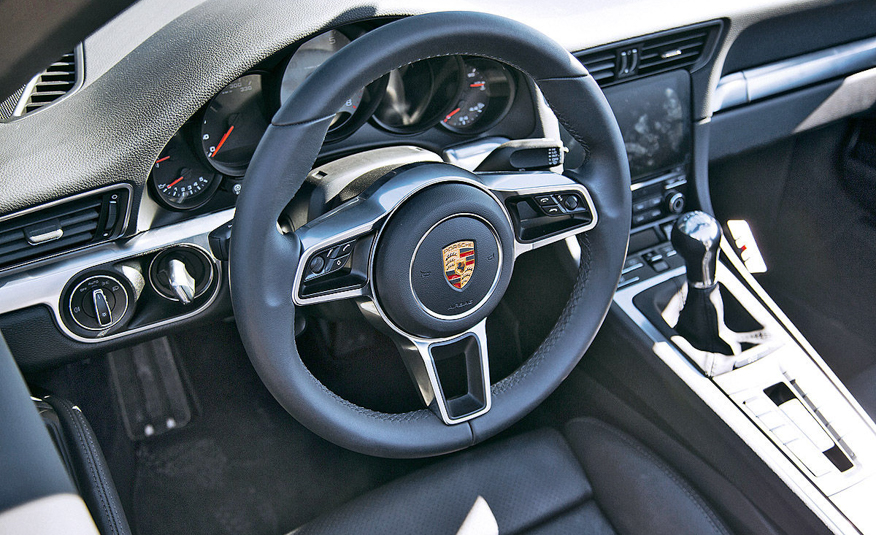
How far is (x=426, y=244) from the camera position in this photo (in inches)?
39.9

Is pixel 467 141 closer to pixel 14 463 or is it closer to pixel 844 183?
pixel 14 463

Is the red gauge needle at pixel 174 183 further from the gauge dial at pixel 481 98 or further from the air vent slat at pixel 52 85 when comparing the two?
the gauge dial at pixel 481 98

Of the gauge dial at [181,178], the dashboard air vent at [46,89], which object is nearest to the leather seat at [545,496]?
the gauge dial at [181,178]

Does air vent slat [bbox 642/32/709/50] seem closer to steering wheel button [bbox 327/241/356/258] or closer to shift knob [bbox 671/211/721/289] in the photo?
shift knob [bbox 671/211/721/289]

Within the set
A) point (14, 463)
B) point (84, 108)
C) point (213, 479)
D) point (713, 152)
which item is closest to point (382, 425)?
point (14, 463)

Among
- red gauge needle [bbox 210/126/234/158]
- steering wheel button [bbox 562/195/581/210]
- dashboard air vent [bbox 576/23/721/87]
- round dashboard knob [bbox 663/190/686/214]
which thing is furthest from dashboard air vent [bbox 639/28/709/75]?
red gauge needle [bbox 210/126/234/158]

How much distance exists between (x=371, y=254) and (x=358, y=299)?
0.11 metres

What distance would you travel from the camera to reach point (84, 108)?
111 cm

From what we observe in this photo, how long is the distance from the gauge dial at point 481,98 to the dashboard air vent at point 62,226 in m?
0.61

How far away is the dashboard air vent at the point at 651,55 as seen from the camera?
1.48 metres

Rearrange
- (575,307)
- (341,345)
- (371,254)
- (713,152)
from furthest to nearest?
(713,152) < (341,345) < (575,307) < (371,254)

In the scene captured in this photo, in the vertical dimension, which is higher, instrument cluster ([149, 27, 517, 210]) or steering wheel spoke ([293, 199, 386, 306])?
instrument cluster ([149, 27, 517, 210])

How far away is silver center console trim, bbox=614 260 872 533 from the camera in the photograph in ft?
4.06

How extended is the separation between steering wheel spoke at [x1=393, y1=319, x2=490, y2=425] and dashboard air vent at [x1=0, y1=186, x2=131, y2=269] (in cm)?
47
